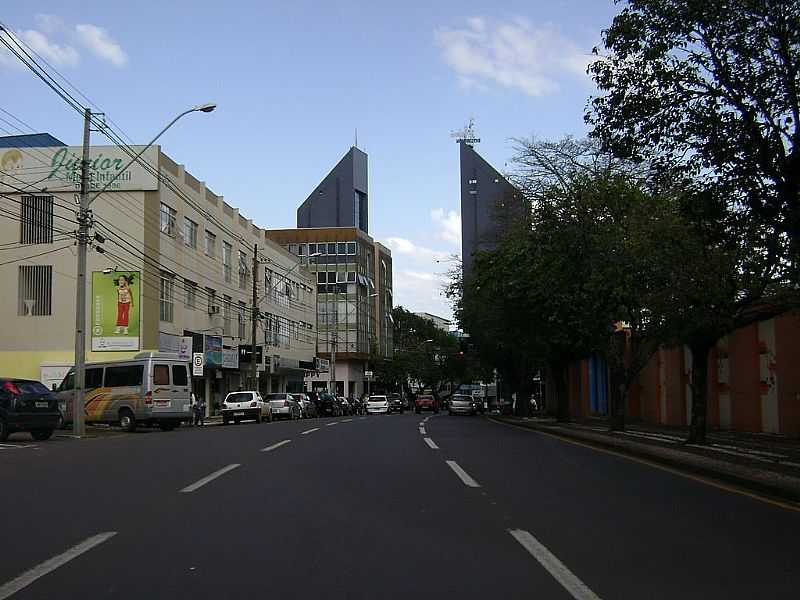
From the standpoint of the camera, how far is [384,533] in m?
8.31

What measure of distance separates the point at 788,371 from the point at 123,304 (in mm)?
29419

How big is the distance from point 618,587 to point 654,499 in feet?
16.4

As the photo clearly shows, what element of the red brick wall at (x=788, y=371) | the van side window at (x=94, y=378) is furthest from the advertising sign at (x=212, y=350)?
the red brick wall at (x=788, y=371)

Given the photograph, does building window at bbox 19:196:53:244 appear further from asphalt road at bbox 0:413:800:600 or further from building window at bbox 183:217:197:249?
asphalt road at bbox 0:413:800:600

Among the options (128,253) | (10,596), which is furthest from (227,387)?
(10,596)

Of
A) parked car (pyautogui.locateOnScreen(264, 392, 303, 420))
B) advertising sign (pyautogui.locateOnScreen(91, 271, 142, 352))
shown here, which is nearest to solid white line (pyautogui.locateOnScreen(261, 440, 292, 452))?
advertising sign (pyautogui.locateOnScreen(91, 271, 142, 352))

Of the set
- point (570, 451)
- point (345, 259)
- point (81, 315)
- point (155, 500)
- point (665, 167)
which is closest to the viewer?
point (155, 500)

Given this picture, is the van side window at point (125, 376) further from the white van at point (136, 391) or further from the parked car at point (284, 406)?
the parked car at point (284, 406)

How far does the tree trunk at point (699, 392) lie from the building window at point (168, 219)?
30.7 meters

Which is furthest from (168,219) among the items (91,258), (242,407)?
(242,407)

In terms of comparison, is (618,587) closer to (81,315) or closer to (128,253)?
(81,315)

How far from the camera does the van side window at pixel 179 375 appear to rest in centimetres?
2984

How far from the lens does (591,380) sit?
1882 inches

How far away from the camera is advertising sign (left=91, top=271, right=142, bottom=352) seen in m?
40.9
